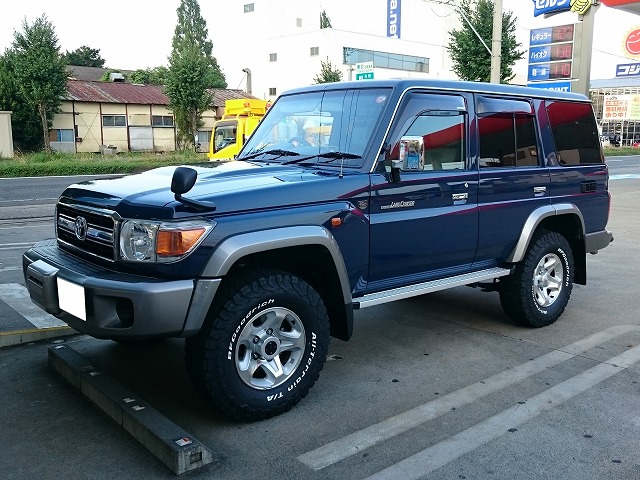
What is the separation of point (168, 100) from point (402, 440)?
134ft

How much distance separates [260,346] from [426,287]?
55.5 inches

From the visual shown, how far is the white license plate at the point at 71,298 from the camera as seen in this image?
3.41 meters

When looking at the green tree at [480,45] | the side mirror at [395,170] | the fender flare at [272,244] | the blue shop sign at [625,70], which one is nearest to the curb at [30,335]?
the fender flare at [272,244]

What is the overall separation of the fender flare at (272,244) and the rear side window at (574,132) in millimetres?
2719

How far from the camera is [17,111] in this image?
34531 millimetres

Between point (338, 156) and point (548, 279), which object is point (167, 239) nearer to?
point (338, 156)

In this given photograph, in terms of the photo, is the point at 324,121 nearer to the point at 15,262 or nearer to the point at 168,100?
the point at 15,262

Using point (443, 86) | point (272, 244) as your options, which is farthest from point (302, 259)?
point (443, 86)

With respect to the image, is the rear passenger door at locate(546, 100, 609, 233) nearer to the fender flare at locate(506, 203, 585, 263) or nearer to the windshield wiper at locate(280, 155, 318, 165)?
the fender flare at locate(506, 203, 585, 263)

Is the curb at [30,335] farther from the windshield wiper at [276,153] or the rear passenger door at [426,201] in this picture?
the rear passenger door at [426,201]

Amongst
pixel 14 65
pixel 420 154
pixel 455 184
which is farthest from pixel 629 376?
pixel 14 65

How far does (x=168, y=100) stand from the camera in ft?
137

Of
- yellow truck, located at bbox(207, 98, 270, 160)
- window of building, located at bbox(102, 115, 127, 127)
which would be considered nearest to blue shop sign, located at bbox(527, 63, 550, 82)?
yellow truck, located at bbox(207, 98, 270, 160)

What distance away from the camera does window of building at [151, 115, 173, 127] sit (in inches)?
1636
